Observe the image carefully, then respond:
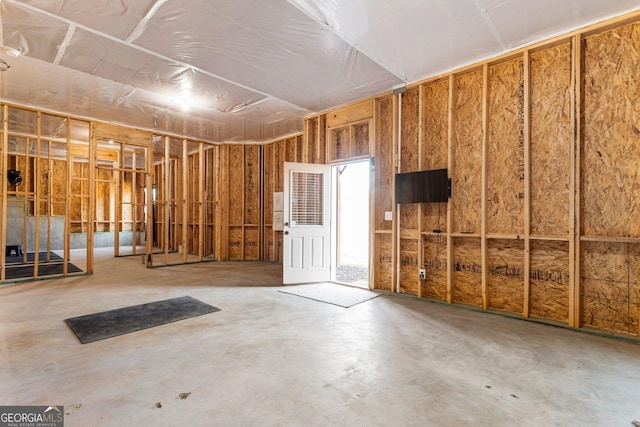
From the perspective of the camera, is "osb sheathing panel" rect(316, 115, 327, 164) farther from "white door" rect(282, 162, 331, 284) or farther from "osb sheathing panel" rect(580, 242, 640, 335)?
"osb sheathing panel" rect(580, 242, 640, 335)

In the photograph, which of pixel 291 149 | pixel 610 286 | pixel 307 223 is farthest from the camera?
pixel 291 149

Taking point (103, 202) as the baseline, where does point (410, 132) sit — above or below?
above

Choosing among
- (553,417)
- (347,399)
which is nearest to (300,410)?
(347,399)

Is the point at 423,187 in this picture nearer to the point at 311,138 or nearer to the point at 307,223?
the point at 307,223

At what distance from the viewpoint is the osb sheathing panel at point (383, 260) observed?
192 inches

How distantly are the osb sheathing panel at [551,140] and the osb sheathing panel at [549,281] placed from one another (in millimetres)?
195

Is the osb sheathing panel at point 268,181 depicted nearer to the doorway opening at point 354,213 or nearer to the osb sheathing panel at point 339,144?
the doorway opening at point 354,213

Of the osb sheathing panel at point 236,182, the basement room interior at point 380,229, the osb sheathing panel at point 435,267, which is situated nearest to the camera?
the basement room interior at point 380,229

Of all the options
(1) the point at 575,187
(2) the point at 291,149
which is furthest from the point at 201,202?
(1) the point at 575,187

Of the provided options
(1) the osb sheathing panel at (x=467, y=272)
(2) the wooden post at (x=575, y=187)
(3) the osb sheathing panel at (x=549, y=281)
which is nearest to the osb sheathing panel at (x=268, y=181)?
(1) the osb sheathing panel at (x=467, y=272)

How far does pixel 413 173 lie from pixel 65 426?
443 centimetres

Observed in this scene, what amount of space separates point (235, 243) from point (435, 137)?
242 inches

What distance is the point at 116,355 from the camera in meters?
2.61

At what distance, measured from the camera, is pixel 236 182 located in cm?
846
